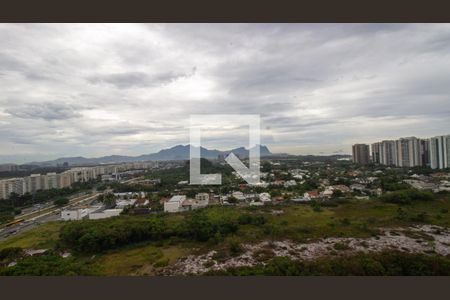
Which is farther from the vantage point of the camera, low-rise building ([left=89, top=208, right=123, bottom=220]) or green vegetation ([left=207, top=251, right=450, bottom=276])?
low-rise building ([left=89, top=208, right=123, bottom=220])

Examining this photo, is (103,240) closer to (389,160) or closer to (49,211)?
(49,211)

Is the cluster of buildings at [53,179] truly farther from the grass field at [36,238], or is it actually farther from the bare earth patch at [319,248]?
the bare earth patch at [319,248]

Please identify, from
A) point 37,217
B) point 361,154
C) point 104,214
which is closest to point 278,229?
point 104,214

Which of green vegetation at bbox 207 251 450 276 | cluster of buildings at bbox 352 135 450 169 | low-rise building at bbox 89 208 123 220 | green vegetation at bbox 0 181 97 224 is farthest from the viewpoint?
cluster of buildings at bbox 352 135 450 169

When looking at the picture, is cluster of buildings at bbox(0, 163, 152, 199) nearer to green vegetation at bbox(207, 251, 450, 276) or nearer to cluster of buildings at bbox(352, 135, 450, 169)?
green vegetation at bbox(207, 251, 450, 276)

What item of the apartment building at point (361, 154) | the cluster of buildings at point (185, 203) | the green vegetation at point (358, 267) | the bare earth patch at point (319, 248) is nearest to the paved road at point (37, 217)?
the cluster of buildings at point (185, 203)

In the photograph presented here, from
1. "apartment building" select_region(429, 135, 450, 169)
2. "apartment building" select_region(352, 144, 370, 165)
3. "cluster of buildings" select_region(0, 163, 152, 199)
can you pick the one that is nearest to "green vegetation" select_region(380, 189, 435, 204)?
"apartment building" select_region(429, 135, 450, 169)
